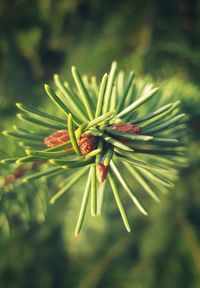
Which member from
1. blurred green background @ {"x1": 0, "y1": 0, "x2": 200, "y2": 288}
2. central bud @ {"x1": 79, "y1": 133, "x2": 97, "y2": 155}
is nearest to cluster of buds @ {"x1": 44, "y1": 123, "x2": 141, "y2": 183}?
central bud @ {"x1": 79, "y1": 133, "x2": 97, "y2": 155}

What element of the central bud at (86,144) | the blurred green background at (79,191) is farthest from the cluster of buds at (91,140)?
the blurred green background at (79,191)

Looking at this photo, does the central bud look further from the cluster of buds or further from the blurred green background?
the blurred green background

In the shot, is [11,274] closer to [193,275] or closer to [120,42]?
[193,275]

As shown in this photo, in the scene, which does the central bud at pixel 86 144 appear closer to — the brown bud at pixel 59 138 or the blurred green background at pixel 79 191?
the brown bud at pixel 59 138

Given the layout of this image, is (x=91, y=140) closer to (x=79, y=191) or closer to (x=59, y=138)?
(x=59, y=138)

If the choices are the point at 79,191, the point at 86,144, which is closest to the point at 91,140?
the point at 86,144

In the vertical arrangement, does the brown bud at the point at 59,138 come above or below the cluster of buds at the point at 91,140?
above

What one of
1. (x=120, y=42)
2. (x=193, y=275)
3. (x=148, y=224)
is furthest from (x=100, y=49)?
(x=193, y=275)

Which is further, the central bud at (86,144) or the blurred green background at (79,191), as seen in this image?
the blurred green background at (79,191)
